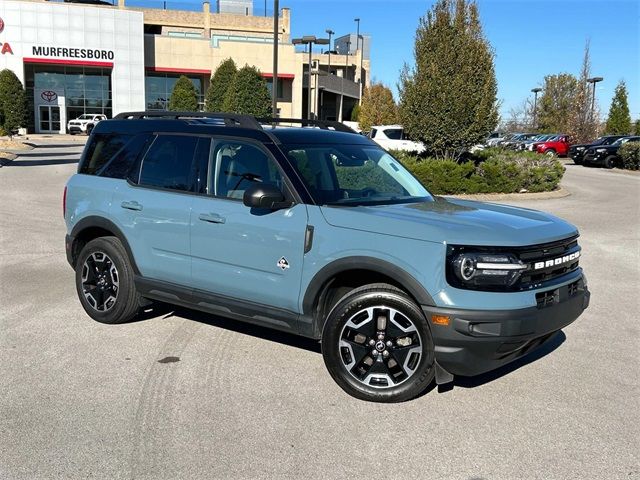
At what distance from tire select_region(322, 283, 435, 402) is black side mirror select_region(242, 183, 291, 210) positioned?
822 millimetres

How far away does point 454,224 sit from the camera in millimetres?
4129

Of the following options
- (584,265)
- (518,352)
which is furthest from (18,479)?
(584,265)

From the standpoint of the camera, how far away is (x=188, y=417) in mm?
3961

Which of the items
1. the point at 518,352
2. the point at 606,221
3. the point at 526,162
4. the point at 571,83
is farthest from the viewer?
the point at 571,83

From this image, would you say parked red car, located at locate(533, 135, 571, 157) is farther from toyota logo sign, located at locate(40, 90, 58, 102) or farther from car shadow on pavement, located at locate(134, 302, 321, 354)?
toyota logo sign, located at locate(40, 90, 58, 102)

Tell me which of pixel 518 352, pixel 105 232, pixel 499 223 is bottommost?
pixel 518 352

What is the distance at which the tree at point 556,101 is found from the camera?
49.6m

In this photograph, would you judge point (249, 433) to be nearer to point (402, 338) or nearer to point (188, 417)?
point (188, 417)

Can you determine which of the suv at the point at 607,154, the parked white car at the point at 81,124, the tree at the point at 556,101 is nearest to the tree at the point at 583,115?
the tree at the point at 556,101

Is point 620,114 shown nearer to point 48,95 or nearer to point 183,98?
point 183,98

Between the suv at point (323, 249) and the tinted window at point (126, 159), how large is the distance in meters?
0.02

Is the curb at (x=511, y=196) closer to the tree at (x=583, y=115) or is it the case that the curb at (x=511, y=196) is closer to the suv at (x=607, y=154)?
the suv at (x=607, y=154)

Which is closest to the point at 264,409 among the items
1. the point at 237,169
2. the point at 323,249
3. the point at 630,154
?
the point at 323,249

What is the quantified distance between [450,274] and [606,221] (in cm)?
1148
